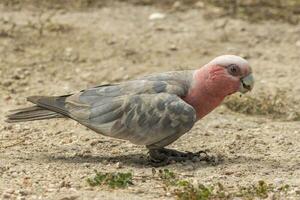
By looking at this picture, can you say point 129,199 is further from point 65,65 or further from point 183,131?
point 65,65

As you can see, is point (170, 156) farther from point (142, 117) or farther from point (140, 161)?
point (142, 117)

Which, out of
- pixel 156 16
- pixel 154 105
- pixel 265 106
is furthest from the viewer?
pixel 156 16

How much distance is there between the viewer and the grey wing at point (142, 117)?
6.41 metres

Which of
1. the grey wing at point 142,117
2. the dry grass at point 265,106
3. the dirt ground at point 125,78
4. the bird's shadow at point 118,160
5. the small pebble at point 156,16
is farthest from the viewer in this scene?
the small pebble at point 156,16

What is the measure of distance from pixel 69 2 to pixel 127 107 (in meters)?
5.11

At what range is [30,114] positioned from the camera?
667 cm

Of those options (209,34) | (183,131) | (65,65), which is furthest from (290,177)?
(209,34)

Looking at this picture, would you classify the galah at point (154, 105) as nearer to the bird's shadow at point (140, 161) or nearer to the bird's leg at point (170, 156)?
the bird's leg at point (170, 156)

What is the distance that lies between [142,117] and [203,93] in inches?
20.9

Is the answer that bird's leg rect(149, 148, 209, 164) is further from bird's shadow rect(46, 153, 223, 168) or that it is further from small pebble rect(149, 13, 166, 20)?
small pebble rect(149, 13, 166, 20)

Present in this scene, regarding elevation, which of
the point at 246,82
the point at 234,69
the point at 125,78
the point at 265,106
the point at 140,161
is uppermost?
the point at 234,69

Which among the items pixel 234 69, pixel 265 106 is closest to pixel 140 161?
pixel 234 69

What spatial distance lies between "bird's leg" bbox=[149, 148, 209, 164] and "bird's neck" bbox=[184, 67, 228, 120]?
0.34 meters

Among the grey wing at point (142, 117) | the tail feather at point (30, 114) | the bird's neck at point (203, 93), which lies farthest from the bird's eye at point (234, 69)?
the tail feather at point (30, 114)
